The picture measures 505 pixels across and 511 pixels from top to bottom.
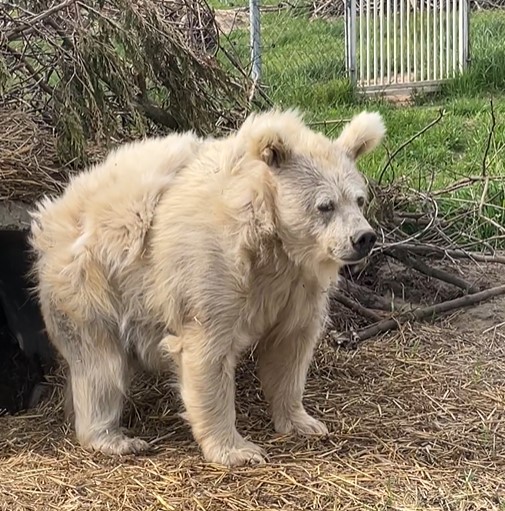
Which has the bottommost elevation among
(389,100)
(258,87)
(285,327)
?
(389,100)

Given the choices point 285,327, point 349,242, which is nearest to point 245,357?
point 285,327

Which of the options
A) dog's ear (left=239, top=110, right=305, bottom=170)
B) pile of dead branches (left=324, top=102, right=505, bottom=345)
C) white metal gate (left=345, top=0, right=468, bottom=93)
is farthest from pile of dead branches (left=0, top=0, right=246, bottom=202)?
white metal gate (left=345, top=0, right=468, bottom=93)

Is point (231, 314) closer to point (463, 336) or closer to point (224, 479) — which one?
point (224, 479)

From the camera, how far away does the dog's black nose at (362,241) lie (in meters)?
3.66

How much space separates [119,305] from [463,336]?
200cm

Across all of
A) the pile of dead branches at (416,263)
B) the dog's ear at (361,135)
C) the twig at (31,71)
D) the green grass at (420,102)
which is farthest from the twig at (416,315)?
the twig at (31,71)

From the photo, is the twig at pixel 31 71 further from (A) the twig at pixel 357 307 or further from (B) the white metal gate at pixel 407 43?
(B) the white metal gate at pixel 407 43

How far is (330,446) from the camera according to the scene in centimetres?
422

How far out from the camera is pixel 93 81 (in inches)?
201

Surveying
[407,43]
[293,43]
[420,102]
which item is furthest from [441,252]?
[293,43]

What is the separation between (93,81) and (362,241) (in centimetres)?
203

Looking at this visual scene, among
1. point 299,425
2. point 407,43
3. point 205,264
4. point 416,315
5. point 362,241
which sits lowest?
point 416,315

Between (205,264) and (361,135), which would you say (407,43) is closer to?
(361,135)

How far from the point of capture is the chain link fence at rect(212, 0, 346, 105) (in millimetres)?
10008
